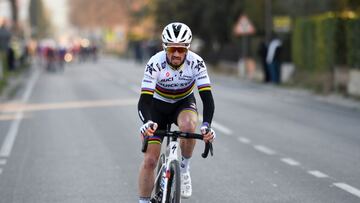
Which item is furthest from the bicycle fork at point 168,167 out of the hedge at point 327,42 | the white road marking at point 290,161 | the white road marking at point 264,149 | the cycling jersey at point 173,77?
the hedge at point 327,42

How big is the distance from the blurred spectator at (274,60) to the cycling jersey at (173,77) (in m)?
24.4

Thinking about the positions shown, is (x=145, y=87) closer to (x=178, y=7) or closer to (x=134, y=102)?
(x=134, y=102)

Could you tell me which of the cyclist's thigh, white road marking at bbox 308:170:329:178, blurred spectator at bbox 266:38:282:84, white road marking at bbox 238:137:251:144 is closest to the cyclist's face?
the cyclist's thigh

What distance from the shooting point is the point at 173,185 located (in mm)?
6855

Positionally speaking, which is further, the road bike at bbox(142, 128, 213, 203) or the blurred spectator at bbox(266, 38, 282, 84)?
the blurred spectator at bbox(266, 38, 282, 84)

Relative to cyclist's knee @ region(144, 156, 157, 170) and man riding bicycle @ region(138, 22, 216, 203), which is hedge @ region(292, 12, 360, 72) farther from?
cyclist's knee @ region(144, 156, 157, 170)

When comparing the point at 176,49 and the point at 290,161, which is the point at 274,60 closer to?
the point at 290,161

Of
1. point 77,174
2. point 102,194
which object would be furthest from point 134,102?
point 102,194

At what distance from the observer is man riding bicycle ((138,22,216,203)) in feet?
23.0

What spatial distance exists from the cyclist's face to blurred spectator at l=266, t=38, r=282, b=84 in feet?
80.7

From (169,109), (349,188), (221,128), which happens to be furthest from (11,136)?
(169,109)

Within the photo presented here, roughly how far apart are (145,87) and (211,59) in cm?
4307

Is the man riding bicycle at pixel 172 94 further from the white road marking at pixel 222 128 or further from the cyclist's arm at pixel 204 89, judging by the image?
the white road marking at pixel 222 128

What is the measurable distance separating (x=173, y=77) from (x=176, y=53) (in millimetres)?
284
